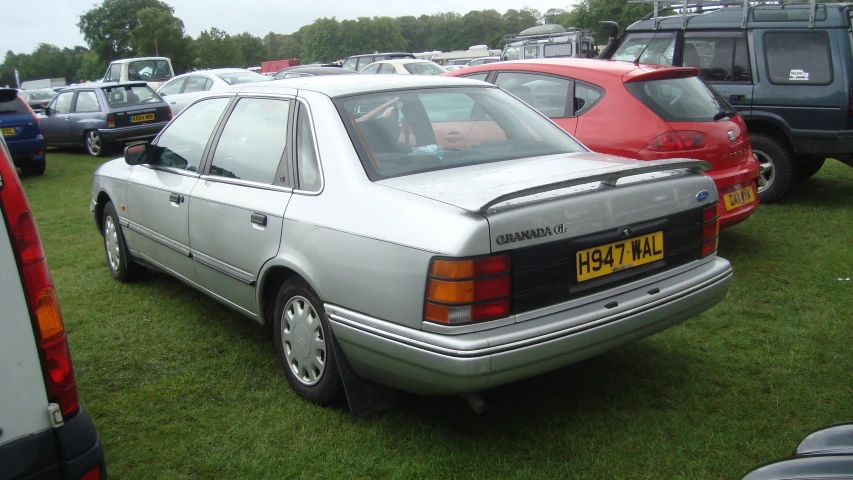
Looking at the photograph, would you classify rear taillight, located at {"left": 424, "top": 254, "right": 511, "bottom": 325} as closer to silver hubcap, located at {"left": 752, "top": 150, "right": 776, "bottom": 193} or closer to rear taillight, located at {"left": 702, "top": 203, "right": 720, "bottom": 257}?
rear taillight, located at {"left": 702, "top": 203, "right": 720, "bottom": 257}

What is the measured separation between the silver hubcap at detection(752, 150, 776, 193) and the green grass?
2611mm

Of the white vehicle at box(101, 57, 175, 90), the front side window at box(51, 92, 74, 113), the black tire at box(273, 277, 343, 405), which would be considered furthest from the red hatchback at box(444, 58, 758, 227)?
the white vehicle at box(101, 57, 175, 90)

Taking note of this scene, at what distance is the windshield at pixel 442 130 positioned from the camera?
3.42 meters

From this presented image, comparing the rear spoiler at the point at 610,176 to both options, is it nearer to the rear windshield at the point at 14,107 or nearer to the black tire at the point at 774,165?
the black tire at the point at 774,165

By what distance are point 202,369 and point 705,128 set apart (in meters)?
3.87

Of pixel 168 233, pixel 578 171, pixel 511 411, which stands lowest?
pixel 511 411

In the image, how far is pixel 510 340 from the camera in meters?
2.75

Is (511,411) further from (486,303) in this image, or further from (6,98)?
(6,98)

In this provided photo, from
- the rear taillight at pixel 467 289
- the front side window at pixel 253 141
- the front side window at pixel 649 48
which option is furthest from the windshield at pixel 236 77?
the rear taillight at pixel 467 289

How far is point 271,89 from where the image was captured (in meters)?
3.99

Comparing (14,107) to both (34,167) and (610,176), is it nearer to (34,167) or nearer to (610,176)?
(34,167)

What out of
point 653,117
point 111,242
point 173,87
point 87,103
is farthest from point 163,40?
point 653,117

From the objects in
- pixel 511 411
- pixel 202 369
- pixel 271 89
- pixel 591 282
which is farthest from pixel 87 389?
pixel 591 282

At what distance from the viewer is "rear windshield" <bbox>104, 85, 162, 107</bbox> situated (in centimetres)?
1477
